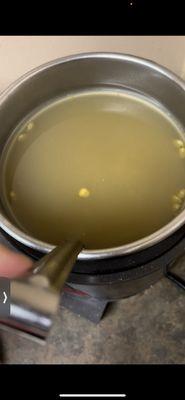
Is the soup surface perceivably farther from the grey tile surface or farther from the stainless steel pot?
the grey tile surface

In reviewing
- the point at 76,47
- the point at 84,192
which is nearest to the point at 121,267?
the point at 84,192

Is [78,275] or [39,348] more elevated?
[78,275]

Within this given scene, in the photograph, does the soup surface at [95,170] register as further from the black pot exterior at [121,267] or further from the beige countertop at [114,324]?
the beige countertop at [114,324]

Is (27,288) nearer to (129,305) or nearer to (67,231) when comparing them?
(67,231)

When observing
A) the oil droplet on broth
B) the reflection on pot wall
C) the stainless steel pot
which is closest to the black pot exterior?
the stainless steel pot

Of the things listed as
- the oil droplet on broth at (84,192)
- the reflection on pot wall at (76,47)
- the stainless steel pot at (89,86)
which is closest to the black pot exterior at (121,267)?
the stainless steel pot at (89,86)

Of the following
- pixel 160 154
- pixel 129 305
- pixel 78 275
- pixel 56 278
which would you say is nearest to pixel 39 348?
pixel 129 305
